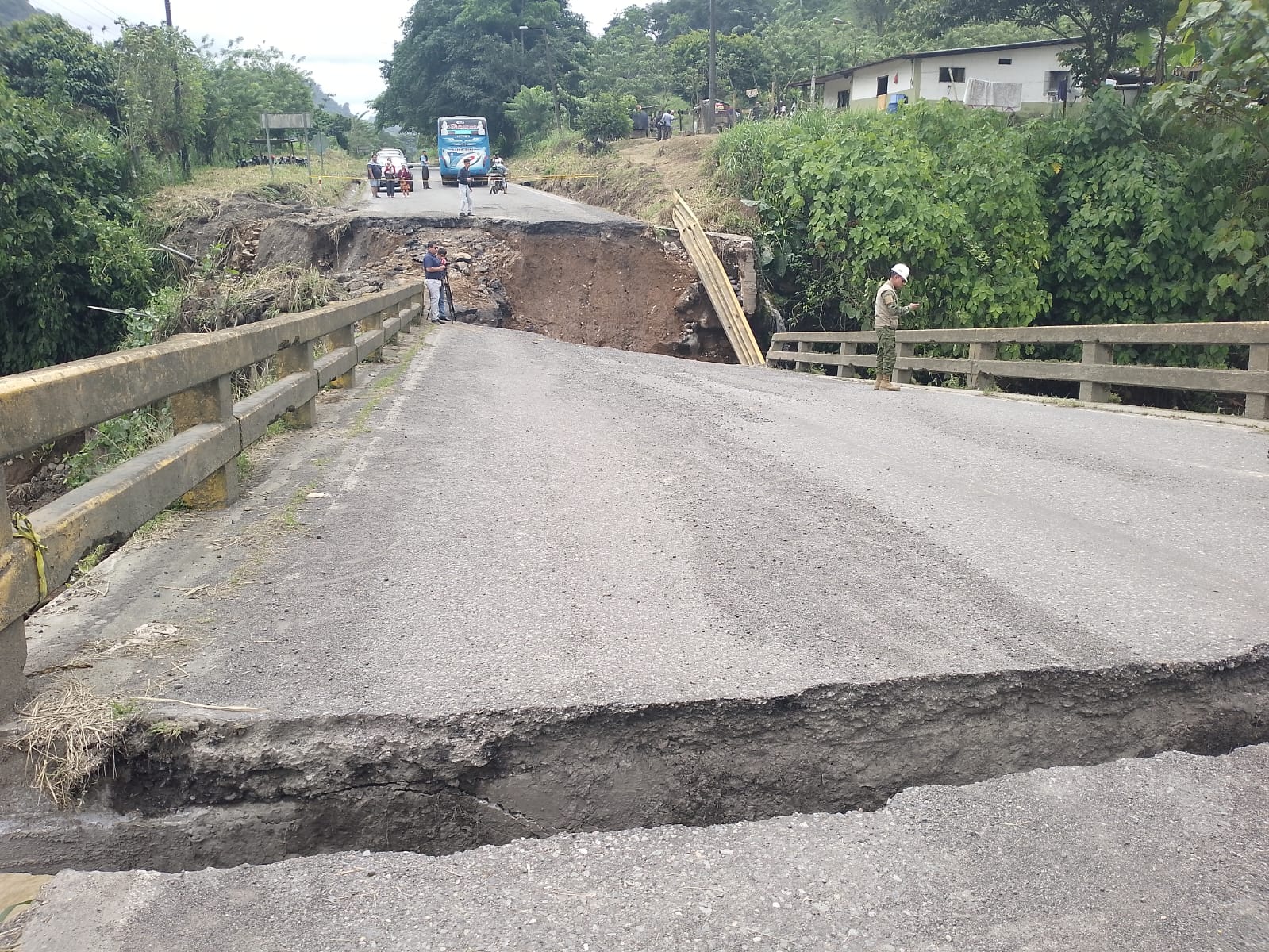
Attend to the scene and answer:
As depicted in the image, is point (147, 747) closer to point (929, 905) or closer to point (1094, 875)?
point (929, 905)

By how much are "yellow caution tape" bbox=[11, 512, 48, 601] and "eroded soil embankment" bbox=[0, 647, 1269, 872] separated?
24.9 inches

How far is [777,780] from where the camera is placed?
2971 mm

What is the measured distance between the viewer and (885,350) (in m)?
13.7

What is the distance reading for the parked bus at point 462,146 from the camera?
3991cm

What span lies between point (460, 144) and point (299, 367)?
117ft

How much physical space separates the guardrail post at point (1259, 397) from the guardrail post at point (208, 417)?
29.2 ft

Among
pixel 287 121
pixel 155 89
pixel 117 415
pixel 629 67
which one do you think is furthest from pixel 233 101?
pixel 117 415

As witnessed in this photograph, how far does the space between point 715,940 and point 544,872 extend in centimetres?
48

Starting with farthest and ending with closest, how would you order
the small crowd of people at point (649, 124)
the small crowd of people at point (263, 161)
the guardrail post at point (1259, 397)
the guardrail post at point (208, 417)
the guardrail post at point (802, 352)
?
the small crowd of people at point (649, 124)
the small crowd of people at point (263, 161)
the guardrail post at point (802, 352)
the guardrail post at point (1259, 397)
the guardrail post at point (208, 417)

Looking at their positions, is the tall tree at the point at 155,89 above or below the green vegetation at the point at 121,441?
above

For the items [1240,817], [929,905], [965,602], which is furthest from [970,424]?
[929,905]

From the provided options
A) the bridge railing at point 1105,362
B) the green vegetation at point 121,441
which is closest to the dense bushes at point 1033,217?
the bridge railing at point 1105,362

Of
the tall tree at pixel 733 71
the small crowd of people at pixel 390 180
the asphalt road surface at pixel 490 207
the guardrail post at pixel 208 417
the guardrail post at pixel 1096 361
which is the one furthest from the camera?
the tall tree at pixel 733 71

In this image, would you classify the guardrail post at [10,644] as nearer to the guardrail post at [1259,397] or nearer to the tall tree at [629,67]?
the guardrail post at [1259,397]
